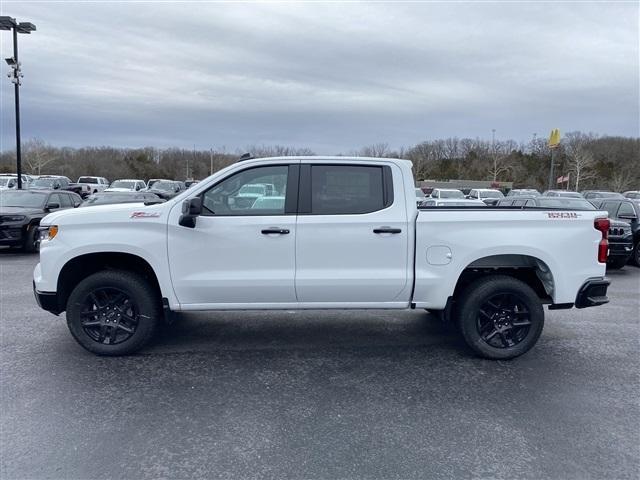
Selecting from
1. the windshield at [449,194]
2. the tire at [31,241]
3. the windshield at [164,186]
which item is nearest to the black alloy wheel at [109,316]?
the tire at [31,241]

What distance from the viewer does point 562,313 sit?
6.75 m

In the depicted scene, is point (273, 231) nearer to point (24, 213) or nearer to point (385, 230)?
point (385, 230)

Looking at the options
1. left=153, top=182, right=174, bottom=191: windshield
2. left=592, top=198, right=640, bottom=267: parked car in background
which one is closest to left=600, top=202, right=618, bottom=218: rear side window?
left=592, top=198, right=640, bottom=267: parked car in background

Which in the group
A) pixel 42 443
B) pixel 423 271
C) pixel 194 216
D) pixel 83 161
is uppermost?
pixel 83 161

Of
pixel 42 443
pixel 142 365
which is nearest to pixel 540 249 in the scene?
pixel 142 365

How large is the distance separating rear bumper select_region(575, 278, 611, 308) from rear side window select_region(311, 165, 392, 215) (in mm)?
2228

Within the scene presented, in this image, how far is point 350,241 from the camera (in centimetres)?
450

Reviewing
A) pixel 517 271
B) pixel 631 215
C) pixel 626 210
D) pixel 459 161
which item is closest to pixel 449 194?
pixel 626 210

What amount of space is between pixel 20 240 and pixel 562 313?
12230 mm

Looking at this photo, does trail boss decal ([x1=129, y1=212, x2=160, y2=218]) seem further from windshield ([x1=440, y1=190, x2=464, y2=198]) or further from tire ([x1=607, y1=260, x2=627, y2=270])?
windshield ([x1=440, y1=190, x2=464, y2=198])

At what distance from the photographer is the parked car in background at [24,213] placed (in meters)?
11.3

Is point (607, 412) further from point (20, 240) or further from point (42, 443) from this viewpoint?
point (20, 240)

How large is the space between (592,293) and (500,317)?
38.2 inches

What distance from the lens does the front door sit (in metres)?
4.46
